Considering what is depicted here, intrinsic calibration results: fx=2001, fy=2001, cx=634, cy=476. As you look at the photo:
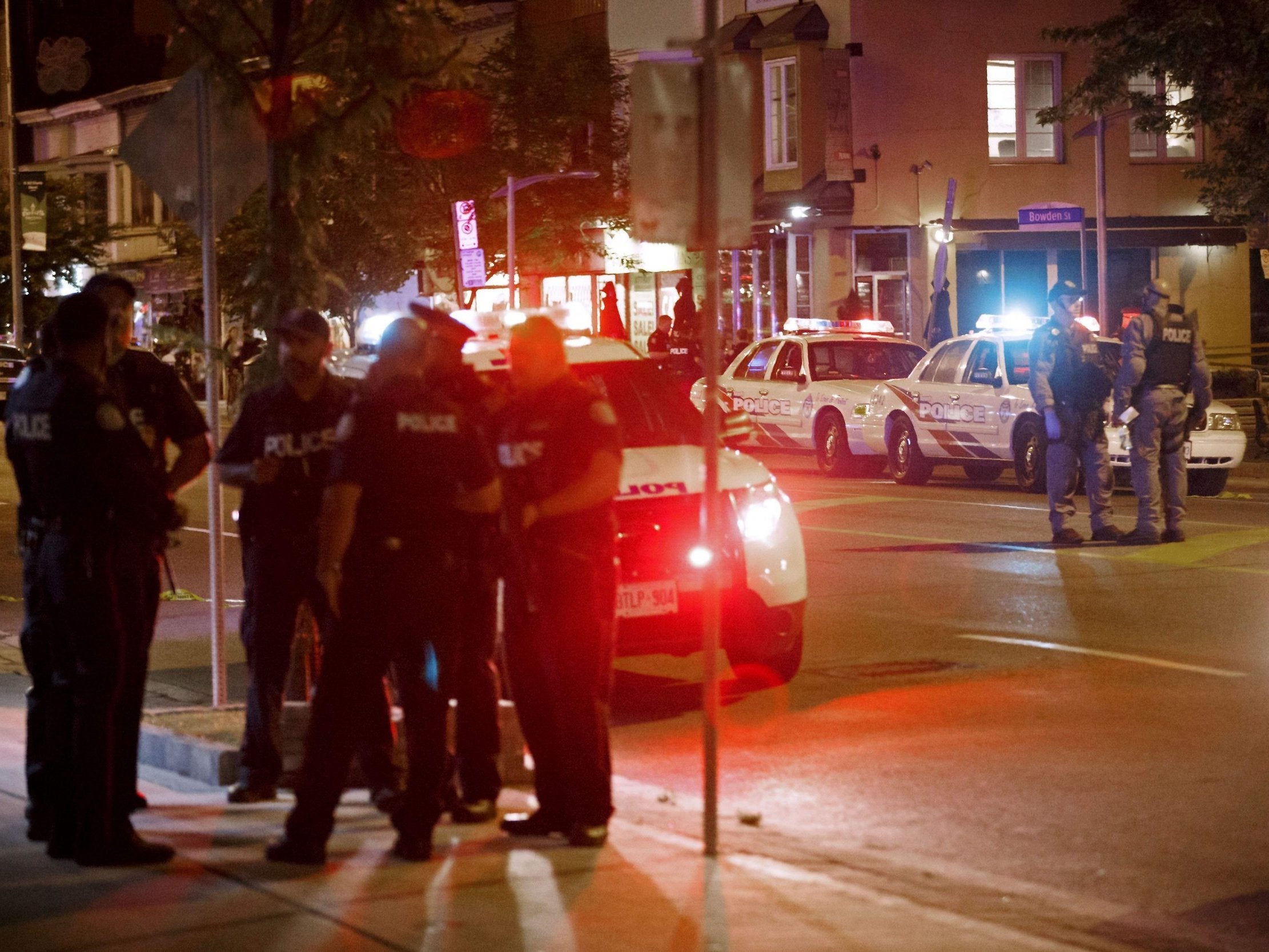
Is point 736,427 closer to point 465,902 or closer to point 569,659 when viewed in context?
point 569,659

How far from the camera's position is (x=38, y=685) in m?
6.66

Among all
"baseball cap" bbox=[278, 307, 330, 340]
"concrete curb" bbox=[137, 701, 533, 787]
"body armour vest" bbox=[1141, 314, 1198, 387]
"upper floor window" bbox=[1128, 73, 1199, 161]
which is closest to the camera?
"baseball cap" bbox=[278, 307, 330, 340]

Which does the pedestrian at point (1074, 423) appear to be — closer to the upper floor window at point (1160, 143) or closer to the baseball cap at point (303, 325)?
the baseball cap at point (303, 325)

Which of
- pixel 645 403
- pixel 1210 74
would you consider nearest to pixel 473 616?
pixel 645 403

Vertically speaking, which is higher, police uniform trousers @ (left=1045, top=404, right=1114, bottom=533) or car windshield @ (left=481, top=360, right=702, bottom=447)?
car windshield @ (left=481, top=360, right=702, bottom=447)

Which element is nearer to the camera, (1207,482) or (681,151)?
(681,151)

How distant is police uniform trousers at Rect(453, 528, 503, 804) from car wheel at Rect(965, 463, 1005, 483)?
16.4 metres

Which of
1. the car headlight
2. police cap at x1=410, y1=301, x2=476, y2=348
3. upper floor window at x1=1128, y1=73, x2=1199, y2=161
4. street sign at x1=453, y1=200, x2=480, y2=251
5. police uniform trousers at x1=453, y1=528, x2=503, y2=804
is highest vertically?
upper floor window at x1=1128, y1=73, x2=1199, y2=161

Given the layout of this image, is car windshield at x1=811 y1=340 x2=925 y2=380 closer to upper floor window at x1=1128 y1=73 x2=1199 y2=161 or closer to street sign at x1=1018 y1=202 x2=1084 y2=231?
street sign at x1=1018 y1=202 x2=1084 y2=231

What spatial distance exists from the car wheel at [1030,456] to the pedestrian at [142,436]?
14719mm

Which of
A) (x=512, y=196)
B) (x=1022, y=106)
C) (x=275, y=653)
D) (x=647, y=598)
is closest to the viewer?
(x=275, y=653)

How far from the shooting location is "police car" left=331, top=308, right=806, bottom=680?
9180mm

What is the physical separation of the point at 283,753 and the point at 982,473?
58.3ft

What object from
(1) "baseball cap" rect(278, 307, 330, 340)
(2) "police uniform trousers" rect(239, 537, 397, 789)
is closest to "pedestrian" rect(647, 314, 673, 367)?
(2) "police uniform trousers" rect(239, 537, 397, 789)
